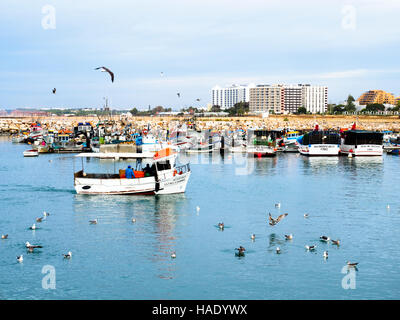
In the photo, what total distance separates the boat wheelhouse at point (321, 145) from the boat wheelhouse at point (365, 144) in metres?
2.50

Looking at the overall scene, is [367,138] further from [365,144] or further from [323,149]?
[323,149]

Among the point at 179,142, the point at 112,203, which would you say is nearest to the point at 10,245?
the point at 112,203

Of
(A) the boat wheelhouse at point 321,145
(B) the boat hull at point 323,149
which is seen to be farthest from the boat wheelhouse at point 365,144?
(B) the boat hull at point 323,149

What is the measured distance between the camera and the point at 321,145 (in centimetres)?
8962

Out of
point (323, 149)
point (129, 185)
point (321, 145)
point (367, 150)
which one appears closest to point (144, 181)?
point (129, 185)

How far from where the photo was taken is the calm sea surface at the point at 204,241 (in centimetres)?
2444

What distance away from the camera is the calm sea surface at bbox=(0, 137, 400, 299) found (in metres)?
24.4

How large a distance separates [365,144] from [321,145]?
7.46 meters

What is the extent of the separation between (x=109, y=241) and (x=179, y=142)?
71.3 m

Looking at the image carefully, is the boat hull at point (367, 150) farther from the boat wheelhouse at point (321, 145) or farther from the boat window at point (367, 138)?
the boat wheelhouse at point (321, 145)

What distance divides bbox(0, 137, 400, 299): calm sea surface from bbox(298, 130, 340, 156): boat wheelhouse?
31.8 m

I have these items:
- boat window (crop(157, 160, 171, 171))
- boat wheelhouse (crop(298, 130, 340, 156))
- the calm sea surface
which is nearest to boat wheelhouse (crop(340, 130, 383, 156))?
boat wheelhouse (crop(298, 130, 340, 156))

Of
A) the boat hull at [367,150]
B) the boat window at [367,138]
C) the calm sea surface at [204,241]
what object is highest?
the boat window at [367,138]
